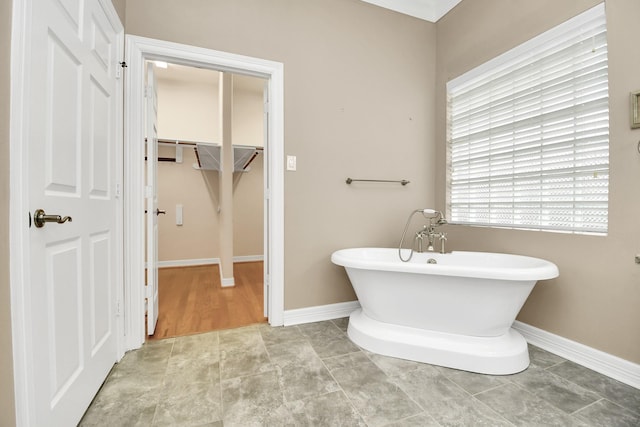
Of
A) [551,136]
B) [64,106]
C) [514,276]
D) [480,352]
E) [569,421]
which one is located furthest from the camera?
[551,136]

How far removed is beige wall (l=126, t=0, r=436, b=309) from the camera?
2.22m

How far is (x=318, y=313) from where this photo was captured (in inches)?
96.7

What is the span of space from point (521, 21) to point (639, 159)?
1.26m

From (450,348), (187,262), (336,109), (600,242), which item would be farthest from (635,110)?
(187,262)

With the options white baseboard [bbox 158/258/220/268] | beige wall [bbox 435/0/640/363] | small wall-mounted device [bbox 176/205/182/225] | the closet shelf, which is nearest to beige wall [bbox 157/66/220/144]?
the closet shelf

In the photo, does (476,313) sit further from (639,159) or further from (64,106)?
(64,106)

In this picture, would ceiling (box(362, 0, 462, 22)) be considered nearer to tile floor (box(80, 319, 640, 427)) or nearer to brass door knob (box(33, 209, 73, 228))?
brass door knob (box(33, 209, 73, 228))

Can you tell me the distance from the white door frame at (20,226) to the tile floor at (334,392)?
562 mm

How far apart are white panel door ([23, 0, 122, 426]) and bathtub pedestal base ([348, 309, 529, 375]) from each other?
154 centimetres

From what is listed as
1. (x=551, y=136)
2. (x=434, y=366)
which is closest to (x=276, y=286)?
(x=434, y=366)

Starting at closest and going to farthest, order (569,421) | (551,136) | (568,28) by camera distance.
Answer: (569,421) < (568,28) < (551,136)

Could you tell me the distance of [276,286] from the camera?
231 cm

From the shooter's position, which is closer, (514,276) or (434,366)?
(514,276)

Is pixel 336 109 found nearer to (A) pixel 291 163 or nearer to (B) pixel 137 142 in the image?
(A) pixel 291 163
